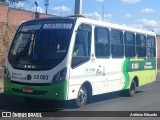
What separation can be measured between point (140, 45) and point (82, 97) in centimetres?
570

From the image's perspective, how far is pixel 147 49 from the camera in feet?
54.9

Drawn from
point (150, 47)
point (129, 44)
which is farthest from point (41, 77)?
point (150, 47)

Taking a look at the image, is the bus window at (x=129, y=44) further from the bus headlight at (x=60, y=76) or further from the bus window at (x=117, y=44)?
the bus headlight at (x=60, y=76)

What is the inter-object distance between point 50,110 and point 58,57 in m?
1.62

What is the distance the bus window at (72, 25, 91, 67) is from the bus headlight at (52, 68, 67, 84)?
474 millimetres

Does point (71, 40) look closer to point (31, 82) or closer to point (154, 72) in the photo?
point (31, 82)

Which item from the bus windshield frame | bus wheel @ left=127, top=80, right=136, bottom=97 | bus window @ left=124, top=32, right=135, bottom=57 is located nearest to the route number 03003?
the bus windshield frame

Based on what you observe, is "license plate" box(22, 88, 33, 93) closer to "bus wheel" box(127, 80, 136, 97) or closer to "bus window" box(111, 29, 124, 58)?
"bus window" box(111, 29, 124, 58)

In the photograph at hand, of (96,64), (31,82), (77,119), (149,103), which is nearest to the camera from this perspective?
(77,119)

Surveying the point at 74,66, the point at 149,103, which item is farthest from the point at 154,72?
the point at 74,66

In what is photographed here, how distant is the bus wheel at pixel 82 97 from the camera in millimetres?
11062

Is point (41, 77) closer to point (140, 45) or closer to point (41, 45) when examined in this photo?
point (41, 45)

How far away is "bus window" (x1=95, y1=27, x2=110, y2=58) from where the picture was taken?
1204 cm

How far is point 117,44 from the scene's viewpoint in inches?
537
